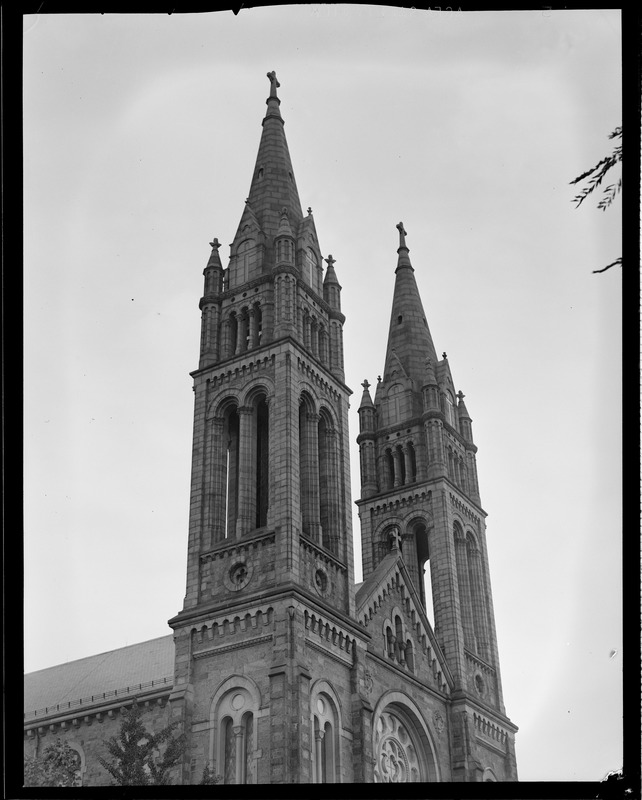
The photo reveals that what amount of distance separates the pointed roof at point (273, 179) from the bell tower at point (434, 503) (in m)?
12.6

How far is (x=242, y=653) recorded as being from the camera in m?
32.1

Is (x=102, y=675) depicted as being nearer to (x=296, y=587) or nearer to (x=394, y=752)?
(x=394, y=752)

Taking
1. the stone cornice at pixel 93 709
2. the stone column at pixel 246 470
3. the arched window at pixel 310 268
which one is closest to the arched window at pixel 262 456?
the stone column at pixel 246 470

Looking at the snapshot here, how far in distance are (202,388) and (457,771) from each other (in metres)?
17.4

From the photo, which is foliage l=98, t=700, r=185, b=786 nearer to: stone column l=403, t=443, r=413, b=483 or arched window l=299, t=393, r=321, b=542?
arched window l=299, t=393, r=321, b=542

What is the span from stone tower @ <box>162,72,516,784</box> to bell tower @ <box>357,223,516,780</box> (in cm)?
10

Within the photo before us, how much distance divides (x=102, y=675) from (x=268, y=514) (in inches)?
533

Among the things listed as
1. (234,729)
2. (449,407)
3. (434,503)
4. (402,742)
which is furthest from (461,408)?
(234,729)

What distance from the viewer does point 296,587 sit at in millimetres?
32281

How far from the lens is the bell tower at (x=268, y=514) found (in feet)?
102

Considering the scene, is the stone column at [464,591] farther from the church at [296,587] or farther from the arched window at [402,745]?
the arched window at [402,745]

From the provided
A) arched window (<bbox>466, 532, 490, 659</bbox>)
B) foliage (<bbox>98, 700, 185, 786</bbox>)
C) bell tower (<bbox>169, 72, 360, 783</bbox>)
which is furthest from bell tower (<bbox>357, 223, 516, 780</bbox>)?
foliage (<bbox>98, 700, 185, 786</bbox>)
